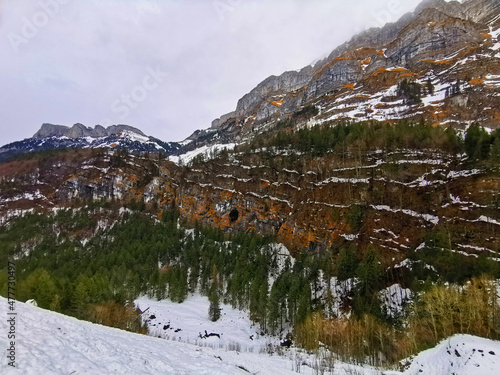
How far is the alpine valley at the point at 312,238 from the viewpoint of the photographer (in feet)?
130

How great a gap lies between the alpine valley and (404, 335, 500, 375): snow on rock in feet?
0.64

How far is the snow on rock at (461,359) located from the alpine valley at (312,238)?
19cm

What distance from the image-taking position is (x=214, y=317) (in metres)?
63.8

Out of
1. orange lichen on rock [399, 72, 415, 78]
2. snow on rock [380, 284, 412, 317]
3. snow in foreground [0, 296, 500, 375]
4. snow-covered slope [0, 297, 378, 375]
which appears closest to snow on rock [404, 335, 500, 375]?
snow in foreground [0, 296, 500, 375]

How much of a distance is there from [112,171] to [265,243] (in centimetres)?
10487

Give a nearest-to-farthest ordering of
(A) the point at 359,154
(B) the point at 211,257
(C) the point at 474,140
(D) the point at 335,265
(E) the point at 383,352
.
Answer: (E) the point at 383,352, (C) the point at 474,140, (D) the point at 335,265, (A) the point at 359,154, (B) the point at 211,257

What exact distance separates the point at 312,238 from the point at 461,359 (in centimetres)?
5507

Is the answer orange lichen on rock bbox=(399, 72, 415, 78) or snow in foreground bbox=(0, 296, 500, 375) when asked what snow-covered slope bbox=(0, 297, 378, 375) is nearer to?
snow in foreground bbox=(0, 296, 500, 375)

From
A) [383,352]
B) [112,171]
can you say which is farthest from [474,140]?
[112,171]

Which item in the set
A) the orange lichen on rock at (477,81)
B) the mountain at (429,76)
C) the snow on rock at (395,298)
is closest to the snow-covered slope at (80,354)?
the snow on rock at (395,298)

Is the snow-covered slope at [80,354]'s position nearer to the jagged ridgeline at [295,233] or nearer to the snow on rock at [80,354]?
the snow on rock at [80,354]

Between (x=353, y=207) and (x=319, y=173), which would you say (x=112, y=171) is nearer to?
(x=319, y=173)

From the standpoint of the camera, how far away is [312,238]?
79500 mm

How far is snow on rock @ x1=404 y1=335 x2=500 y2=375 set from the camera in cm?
2255
